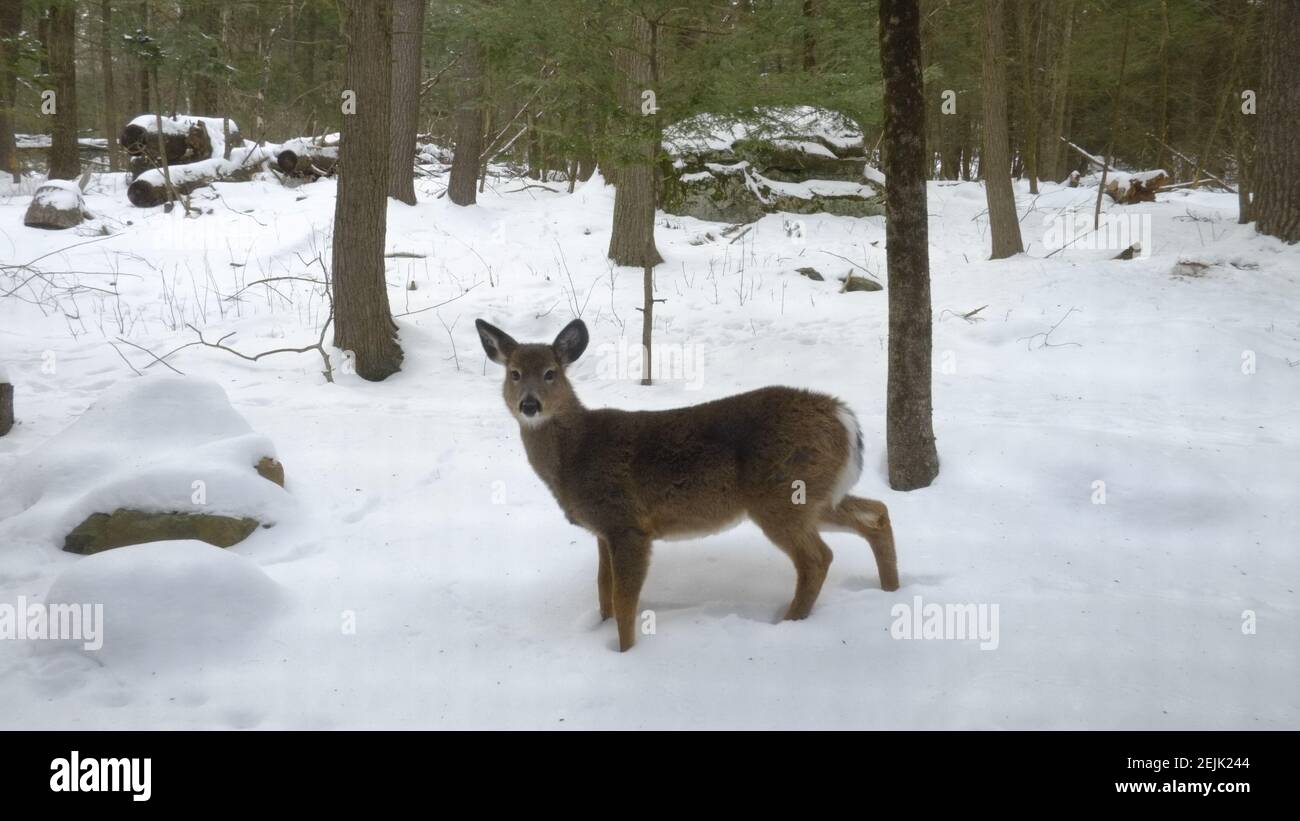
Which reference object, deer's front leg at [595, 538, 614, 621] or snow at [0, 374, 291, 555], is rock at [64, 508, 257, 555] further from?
deer's front leg at [595, 538, 614, 621]

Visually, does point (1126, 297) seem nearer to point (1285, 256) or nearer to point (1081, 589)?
point (1285, 256)

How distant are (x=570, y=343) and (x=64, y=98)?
72.3 feet

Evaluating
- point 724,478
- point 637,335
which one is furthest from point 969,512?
point 637,335

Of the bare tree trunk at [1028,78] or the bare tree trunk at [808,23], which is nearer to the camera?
the bare tree trunk at [808,23]

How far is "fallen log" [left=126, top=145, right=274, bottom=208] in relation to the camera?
714 inches

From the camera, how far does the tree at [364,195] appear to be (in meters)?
9.30

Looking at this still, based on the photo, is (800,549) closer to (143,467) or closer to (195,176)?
(143,467)

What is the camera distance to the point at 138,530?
543 cm

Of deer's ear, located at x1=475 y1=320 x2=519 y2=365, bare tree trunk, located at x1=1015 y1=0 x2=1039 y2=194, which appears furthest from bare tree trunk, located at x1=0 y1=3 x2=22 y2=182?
bare tree trunk, located at x1=1015 y1=0 x2=1039 y2=194

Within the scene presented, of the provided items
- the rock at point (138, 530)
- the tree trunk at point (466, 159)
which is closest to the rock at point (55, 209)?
the tree trunk at point (466, 159)

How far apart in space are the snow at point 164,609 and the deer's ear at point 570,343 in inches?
89.2

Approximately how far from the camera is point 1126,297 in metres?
10.3

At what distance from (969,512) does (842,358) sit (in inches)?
150

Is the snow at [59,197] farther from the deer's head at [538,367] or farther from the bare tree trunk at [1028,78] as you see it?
the bare tree trunk at [1028,78]
